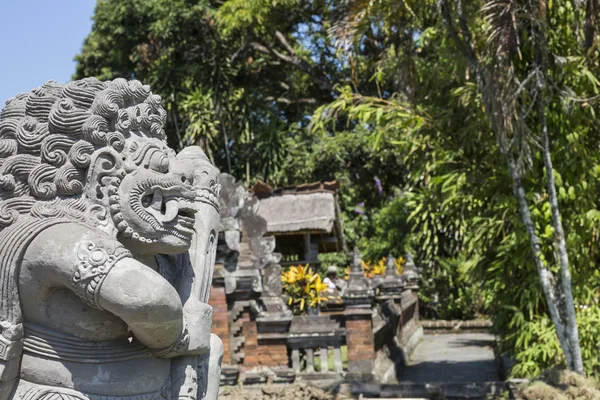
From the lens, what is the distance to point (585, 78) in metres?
8.05

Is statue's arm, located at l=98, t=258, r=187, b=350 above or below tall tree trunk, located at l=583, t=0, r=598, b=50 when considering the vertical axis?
below

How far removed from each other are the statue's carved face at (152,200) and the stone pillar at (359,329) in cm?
791

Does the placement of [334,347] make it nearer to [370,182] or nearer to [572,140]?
[572,140]

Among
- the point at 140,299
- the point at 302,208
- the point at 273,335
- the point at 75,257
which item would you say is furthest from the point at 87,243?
the point at 302,208

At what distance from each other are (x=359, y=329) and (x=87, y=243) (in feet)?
27.4

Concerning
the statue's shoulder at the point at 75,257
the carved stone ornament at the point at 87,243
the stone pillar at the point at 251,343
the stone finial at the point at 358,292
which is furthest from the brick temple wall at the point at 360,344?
the statue's shoulder at the point at 75,257

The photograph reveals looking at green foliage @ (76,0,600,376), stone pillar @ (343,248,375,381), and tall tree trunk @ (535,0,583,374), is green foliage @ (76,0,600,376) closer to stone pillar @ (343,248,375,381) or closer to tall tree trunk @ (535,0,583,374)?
tall tree trunk @ (535,0,583,374)

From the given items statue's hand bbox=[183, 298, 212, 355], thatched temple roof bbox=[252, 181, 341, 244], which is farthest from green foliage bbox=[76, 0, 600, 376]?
statue's hand bbox=[183, 298, 212, 355]

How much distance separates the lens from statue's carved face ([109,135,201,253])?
2438mm

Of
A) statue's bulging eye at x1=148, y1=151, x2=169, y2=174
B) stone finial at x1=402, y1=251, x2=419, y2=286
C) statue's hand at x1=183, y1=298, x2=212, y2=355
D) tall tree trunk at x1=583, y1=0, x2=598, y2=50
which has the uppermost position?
tall tree trunk at x1=583, y1=0, x2=598, y2=50

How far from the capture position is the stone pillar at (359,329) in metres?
10.2

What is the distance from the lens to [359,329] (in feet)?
33.9

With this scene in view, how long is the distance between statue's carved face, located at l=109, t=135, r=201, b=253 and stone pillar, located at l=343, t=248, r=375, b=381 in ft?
25.9

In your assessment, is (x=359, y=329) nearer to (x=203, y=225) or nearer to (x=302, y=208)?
(x=203, y=225)
